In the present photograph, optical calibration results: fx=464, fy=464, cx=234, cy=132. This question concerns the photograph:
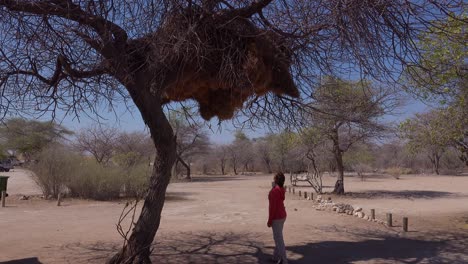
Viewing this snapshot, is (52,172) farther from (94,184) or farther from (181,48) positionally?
(181,48)

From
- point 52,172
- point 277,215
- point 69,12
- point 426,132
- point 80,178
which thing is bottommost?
point 277,215

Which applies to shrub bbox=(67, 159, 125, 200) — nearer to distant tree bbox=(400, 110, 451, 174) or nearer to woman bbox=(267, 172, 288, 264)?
distant tree bbox=(400, 110, 451, 174)

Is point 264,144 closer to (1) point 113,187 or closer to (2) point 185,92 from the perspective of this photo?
(1) point 113,187

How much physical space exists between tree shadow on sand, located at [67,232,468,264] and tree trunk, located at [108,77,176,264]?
1.35m

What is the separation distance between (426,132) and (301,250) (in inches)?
302

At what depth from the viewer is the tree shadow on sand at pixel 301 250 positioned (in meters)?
9.42

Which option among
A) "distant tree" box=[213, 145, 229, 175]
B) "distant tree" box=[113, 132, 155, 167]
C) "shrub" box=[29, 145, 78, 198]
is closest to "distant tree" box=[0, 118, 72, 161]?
"distant tree" box=[113, 132, 155, 167]

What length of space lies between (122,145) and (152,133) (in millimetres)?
43078

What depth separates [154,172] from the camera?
8.02 metres

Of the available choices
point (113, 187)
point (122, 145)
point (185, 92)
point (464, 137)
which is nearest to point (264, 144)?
point (122, 145)

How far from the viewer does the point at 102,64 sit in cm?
770

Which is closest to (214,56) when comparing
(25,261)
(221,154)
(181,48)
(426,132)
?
(181,48)

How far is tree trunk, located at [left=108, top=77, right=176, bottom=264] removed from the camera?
7.61 metres

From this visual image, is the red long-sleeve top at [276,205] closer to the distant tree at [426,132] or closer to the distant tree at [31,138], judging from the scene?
the distant tree at [426,132]
